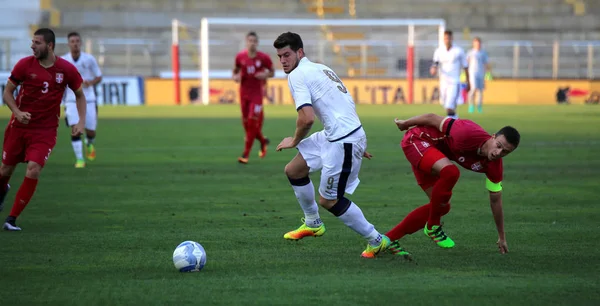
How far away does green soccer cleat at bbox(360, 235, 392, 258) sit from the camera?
7754 millimetres

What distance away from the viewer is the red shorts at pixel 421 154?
7.98 metres

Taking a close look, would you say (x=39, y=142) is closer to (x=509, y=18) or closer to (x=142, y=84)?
(x=142, y=84)

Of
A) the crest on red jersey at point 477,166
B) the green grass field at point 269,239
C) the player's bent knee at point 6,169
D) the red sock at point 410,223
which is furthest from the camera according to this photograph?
the player's bent knee at point 6,169

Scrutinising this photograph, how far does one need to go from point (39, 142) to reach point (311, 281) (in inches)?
164

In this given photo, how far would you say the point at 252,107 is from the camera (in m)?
17.1

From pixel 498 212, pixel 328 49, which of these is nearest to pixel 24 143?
pixel 498 212

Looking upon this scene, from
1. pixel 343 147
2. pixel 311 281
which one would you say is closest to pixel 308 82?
pixel 343 147

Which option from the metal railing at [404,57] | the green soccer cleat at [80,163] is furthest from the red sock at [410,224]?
the metal railing at [404,57]

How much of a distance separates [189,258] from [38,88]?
359 cm

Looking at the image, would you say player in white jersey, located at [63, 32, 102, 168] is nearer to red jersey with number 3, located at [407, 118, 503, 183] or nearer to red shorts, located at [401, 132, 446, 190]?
red shorts, located at [401, 132, 446, 190]

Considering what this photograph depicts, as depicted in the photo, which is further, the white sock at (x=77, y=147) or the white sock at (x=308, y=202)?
the white sock at (x=77, y=147)

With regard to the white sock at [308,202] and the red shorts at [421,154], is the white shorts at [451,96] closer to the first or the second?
the white sock at [308,202]

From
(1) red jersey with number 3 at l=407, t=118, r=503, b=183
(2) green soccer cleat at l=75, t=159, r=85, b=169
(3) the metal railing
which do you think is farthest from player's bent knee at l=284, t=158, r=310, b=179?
(3) the metal railing

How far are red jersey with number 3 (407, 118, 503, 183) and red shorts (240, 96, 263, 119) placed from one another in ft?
29.9
